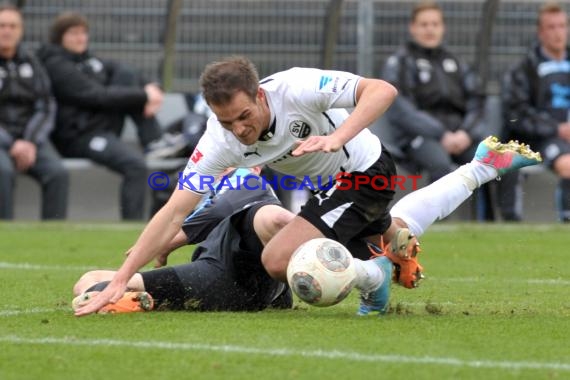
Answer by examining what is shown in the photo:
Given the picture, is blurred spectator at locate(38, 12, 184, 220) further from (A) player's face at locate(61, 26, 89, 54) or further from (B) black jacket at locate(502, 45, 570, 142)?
(B) black jacket at locate(502, 45, 570, 142)

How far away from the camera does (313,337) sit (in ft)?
18.3

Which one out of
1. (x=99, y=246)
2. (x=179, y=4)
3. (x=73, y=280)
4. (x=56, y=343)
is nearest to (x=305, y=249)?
(x=56, y=343)

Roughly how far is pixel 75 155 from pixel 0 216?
104cm

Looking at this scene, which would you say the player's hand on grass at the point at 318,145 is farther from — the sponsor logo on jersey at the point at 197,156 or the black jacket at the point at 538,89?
the black jacket at the point at 538,89

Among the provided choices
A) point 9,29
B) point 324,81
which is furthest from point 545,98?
point 324,81

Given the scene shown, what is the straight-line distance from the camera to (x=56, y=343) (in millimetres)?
5430

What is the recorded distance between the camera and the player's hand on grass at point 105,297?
6137mm

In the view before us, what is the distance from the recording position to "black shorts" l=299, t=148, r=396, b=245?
22.0 ft

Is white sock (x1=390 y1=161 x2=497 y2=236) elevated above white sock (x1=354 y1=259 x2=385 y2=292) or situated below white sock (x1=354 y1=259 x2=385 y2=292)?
above

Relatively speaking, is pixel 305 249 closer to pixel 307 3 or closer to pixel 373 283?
pixel 373 283

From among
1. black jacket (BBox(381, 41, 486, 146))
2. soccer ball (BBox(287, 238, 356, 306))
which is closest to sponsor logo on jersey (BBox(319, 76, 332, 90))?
Answer: soccer ball (BBox(287, 238, 356, 306))

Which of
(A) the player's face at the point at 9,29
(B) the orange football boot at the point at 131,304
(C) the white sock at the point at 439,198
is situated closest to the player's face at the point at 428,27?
(A) the player's face at the point at 9,29

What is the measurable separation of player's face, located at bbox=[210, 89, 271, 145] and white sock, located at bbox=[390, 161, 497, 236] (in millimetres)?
1245

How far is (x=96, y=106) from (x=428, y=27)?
11.8ft
